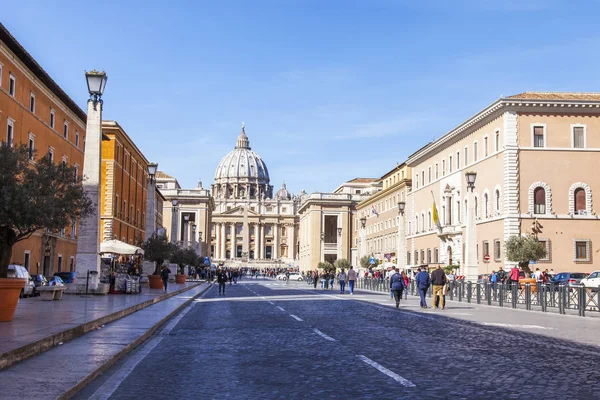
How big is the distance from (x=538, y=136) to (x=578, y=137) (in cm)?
272

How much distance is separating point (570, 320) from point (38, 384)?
664 inches

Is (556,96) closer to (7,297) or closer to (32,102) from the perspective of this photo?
(32,102)

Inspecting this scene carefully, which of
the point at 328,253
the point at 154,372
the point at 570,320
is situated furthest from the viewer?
the point at 328,253

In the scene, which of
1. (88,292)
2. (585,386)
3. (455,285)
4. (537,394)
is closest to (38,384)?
(537,394)

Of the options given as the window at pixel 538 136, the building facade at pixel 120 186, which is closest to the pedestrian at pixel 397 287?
the window at pixel 538 136

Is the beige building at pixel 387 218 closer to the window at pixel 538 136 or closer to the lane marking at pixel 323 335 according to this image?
the window at pixel 538 136

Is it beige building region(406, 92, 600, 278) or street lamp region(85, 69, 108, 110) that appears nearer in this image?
street lamp region(85, 69, 108, 110)

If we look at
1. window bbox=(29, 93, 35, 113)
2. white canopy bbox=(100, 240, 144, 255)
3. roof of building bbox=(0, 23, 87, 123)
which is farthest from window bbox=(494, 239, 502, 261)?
window bbox=(29, 93, 35, 113)

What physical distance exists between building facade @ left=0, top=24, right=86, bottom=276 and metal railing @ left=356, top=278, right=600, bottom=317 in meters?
18.7

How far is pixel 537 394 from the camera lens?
25.7 feet

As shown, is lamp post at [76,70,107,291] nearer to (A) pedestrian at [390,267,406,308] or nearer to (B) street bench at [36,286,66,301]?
(B) street bench at [36,286,66,301]

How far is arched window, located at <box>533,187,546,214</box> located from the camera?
5088 centimetres

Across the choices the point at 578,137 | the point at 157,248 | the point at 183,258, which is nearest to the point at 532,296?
the point at 157,248

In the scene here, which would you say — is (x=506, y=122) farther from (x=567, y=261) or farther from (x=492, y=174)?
(x=567, y=261)
